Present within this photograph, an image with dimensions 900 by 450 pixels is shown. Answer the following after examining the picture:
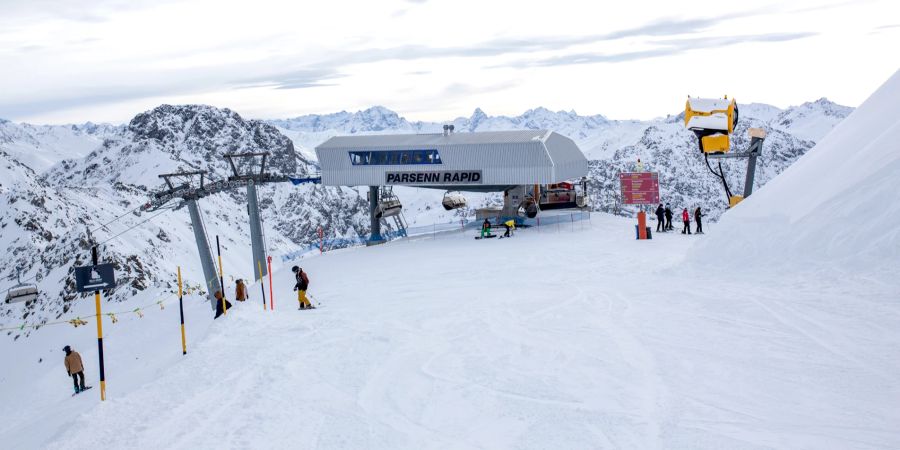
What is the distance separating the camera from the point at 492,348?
15133mm

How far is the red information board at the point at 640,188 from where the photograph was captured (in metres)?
43.1

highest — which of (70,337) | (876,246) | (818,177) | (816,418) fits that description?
(818,177)

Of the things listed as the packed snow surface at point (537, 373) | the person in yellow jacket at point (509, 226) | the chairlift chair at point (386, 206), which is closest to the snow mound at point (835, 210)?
the packed snow surface at point (537, 373)

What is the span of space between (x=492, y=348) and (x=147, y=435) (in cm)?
690

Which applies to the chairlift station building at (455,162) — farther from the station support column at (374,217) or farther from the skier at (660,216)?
the skier at (660,216)

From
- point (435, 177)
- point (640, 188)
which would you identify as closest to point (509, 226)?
point (435, 177)

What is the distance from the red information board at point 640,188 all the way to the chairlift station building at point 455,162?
3.90 meters

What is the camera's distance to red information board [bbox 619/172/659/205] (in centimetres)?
4306

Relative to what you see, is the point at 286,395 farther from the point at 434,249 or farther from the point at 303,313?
the point at 434,249

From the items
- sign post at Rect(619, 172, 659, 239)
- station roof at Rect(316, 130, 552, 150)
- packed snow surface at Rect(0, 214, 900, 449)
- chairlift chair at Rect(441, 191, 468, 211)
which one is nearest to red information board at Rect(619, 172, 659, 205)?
sign post at Rect(619, 172, 659, 239)

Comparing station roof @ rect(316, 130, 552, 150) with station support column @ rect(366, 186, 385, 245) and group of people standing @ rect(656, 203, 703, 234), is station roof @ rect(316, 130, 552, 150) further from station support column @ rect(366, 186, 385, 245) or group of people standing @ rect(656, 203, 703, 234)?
group of people standing @ rect(656, 203, 703, 234)

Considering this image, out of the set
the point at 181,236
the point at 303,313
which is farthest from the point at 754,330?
the point at 181,236

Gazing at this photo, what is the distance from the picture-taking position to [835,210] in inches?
850

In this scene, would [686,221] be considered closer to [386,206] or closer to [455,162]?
[455,162]
